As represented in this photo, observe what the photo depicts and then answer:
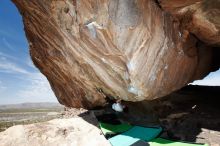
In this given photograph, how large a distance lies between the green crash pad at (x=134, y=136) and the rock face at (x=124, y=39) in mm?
1182

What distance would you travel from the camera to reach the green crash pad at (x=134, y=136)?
8445 mm

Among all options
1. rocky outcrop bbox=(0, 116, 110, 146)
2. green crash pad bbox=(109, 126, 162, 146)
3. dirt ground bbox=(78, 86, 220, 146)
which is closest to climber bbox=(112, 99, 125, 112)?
dirt ground bbox=(78, 86, 220, 146)

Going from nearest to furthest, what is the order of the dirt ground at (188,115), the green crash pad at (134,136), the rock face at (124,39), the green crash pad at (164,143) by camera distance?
1. the rock face at (124,39)
2. the green crash pad at (164,143)
3. the green crash pad at (134,136)
4. the dirt ground at (188,115)

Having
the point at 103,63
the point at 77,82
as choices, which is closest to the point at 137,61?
the point at 103,63

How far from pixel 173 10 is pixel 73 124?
478cm

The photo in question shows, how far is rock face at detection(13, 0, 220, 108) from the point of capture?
798 cm

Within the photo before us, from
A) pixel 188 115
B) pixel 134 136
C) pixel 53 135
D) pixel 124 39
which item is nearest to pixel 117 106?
pixel 134 136

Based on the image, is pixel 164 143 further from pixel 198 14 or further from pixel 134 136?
pixel 198 14

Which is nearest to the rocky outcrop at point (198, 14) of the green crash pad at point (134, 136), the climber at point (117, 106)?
the green crash pad at point (134, 136)

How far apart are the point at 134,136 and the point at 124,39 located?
3.06 meters

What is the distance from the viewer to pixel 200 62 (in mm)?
10914

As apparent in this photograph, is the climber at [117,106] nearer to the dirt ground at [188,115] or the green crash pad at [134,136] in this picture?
the dirt ground at [188,115]

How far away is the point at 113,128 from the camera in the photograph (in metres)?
9.45

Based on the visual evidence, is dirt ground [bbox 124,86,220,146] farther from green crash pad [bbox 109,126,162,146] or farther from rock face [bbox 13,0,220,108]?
rock face [bbox 13,0,220,108]
